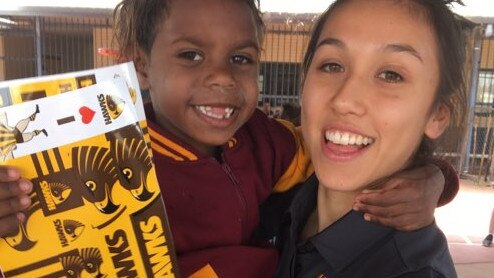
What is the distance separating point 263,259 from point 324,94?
0.48 m

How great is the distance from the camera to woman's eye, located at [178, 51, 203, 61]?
141cm

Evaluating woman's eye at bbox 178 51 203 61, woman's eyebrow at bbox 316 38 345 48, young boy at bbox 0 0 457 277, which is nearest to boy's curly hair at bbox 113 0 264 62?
young boy at bbox 0 0 457 277

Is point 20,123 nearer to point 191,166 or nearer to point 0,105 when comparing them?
point 0,105

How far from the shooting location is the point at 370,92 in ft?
3.60

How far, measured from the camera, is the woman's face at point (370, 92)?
1093 mm

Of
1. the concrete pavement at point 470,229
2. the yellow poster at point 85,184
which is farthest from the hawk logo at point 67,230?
the concrete pavement at point 470,229

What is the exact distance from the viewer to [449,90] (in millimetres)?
1195

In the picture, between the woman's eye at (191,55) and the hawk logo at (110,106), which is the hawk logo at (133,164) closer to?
the hawk logo at (110,106)

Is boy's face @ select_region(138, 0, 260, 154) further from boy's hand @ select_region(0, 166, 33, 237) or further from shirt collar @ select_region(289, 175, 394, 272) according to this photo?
boy's hand @ select_region(0, 166, 33, 237)

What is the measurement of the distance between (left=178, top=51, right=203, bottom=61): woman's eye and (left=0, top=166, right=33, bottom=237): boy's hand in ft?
2.32

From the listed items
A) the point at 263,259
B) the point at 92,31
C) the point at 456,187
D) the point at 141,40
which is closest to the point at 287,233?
the point at 263,259

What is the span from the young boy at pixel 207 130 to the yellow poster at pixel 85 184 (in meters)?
0.41

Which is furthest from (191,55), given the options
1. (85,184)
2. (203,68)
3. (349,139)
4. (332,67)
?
(85,184)

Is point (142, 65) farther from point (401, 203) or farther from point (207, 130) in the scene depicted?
point (401, 203)
